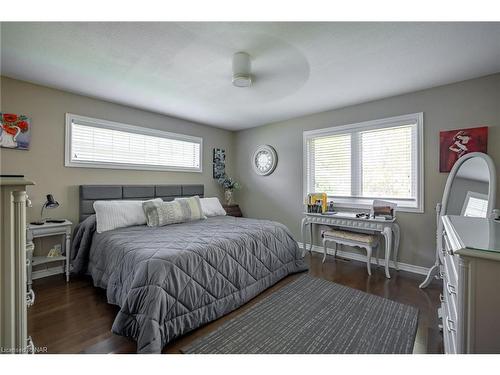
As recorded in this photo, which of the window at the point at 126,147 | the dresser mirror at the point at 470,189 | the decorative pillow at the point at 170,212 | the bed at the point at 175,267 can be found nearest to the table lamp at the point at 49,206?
the bed at the point at 175,267

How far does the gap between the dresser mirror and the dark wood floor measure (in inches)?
13.3

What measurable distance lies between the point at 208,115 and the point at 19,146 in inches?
95.8

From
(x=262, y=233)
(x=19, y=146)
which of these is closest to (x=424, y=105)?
(x=262, y=233)

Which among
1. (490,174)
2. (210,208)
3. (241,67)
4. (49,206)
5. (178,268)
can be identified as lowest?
(178,268)

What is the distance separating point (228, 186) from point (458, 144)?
11.7 ft

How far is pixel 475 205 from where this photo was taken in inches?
89.4

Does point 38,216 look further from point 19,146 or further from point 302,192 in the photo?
point 302,192

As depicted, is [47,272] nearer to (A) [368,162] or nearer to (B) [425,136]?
(A) [368,162]

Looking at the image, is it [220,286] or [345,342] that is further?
[220,286]

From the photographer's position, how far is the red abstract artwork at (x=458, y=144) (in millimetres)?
2512

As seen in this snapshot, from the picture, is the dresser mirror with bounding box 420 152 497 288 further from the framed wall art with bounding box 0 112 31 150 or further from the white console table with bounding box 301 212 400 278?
the framed wall art with bounding box 0 112 31 150

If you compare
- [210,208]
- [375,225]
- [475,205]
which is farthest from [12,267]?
[475,205]

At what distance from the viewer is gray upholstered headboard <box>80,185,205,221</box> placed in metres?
3.02
